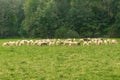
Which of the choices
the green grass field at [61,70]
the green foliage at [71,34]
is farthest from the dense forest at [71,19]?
the green grass field at [61,70]

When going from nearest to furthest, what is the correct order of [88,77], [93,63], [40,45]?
[88,77] < [93,63] < [40,45]

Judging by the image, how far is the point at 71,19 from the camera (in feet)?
181

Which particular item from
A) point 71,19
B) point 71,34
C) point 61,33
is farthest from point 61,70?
point 71,19

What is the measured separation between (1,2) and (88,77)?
51.2m

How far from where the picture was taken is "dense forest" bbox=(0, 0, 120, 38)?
Result: 176 feet

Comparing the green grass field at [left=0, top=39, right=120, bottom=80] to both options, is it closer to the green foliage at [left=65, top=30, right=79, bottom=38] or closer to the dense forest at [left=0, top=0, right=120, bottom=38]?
the green foliage at [left=65, top=30, right=79, bottom=38]

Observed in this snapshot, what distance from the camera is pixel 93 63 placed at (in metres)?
16.9

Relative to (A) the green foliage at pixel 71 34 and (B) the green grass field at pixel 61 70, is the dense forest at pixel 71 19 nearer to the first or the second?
(A) the green foliage at pixel 71 34

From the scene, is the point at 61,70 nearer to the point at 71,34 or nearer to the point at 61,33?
the point at 71,34

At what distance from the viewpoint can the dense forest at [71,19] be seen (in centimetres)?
5378

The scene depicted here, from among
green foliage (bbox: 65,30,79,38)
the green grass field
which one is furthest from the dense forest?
the green grass field

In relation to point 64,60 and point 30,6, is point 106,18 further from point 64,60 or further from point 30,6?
point 64,60

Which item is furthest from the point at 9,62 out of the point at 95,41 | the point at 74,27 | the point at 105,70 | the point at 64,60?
the point at 74,27

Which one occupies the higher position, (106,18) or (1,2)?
(1,2)
